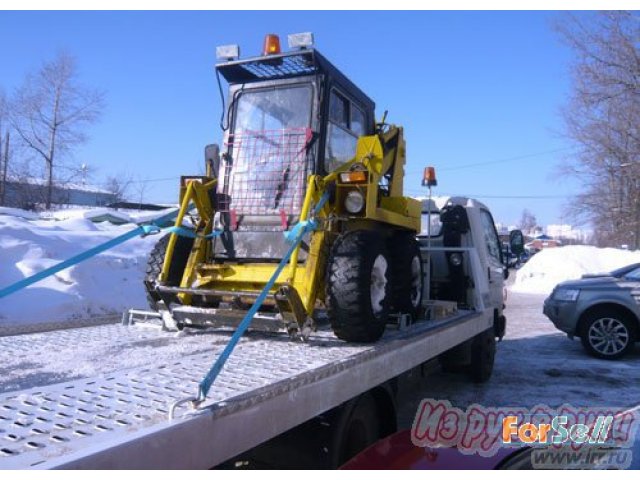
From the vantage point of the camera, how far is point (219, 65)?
5102 millimetres

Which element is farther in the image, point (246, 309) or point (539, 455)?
point (246, 309)

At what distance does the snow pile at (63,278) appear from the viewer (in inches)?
343

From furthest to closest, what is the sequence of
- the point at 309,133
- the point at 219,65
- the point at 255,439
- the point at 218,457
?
the point at 219,65 → the point at 309,133 → the point at 255,439 → the point at 218,457

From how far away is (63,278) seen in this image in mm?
9836

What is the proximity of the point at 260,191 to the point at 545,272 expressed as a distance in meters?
20.7

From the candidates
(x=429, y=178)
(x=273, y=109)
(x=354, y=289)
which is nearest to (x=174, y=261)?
(x=273, y=109)

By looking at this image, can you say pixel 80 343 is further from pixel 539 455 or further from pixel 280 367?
pixel 539 455

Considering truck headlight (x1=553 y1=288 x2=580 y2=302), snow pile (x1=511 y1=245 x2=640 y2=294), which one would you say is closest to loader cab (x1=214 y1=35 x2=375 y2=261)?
truck headlight (x1=553 y1=288 x2=580 y2=302)

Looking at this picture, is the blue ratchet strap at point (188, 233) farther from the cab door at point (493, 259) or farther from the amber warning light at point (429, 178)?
the cab door at point (493, 259)

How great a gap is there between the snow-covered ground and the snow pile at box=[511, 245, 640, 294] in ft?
51.5

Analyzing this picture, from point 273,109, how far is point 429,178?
2.58 m

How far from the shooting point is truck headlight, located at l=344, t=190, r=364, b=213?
4.49 m

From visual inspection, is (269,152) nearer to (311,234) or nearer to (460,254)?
(311,234)

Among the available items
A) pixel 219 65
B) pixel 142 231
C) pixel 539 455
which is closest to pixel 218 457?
pixel 539 455
